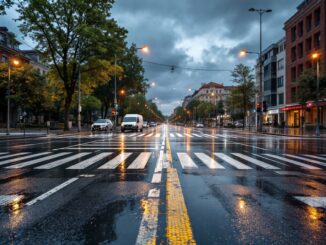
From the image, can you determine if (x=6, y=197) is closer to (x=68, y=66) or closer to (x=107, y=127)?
(x=68, y=66)

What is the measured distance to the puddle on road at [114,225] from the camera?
3.63 meters

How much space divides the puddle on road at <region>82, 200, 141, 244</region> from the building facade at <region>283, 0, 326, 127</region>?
38.9 m

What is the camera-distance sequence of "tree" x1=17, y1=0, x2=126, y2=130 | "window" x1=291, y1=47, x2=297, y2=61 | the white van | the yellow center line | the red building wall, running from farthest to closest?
"window" x1=291, y1=47, x2=297, y2=61 → the red building wall → the white van → "tree" x1=17, y1=0, x2=126, y2=130 → the yellow center line

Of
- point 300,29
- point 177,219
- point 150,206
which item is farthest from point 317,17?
point 177,219

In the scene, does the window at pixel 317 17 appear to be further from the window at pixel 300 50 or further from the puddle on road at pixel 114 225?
the puddle on road at pixel 114 225

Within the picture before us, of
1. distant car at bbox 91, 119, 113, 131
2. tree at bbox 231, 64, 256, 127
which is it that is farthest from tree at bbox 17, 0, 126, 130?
tree at bbox 231, 64, 256, 127

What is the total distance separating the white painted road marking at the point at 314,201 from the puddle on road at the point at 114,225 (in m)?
2.93

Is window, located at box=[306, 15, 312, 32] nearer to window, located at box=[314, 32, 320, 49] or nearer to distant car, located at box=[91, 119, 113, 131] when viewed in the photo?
window, located at box=[314, 32, 320, 49]

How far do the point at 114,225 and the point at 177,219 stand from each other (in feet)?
2.90

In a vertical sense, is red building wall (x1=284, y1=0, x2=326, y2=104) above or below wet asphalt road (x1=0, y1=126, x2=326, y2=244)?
above

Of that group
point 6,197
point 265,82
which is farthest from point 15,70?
point 265,82

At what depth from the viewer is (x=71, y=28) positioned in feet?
113

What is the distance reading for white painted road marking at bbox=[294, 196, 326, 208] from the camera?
16.7ft

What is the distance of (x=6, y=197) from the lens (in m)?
5.64
